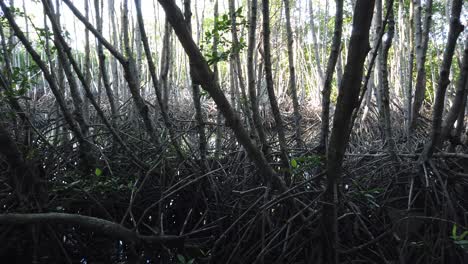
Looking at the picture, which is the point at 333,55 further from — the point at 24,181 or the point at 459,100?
the point at 24,181

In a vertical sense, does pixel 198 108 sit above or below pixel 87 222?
above

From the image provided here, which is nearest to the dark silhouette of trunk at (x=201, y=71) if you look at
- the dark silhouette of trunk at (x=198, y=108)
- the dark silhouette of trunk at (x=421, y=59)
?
the dark silhouette of trunk at (x=198, y=108)

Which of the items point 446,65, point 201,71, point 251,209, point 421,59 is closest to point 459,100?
point 446,65

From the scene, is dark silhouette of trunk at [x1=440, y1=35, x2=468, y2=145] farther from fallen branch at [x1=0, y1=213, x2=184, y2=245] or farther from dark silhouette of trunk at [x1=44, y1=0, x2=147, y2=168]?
dark silhouette of trunk at [x1=44, y1=0, x2=147, y2=168]

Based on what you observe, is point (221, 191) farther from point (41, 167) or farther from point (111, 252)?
point (41, 167)

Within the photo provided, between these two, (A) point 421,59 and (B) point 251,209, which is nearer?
→ (B) point 251,209

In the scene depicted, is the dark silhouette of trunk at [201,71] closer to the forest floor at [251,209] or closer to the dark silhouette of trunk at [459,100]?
the forest floor at [251,209]

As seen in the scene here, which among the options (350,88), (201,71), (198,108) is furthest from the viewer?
(198,108)

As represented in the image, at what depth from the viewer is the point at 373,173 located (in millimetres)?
2467

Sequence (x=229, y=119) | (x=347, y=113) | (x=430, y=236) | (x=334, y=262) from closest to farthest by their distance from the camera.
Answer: (x=347, y=113) < (x=229, y=119) < (x=334, y=262) < (x=430, y=236)

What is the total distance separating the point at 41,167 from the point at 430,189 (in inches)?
75.4

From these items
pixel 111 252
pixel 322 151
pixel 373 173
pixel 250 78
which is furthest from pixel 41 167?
pixel 373 173

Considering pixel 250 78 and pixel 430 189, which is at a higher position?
pixel 250 78

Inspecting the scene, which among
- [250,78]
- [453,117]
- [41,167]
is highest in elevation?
[250,78]
